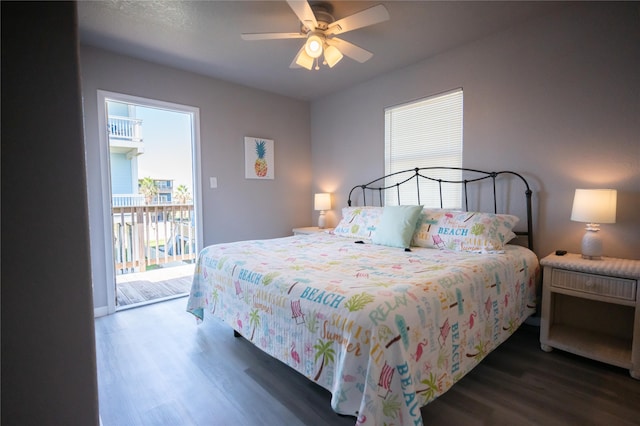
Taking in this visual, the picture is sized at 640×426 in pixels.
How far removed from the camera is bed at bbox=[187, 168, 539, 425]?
119cm

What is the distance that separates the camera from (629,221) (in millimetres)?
2070

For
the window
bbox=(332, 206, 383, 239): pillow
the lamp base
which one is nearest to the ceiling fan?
the window

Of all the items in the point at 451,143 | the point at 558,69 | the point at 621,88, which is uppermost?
the point at 558,69

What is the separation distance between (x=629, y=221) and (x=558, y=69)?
1229mm

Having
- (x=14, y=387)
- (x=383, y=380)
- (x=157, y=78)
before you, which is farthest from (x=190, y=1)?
(x=383, y=380)

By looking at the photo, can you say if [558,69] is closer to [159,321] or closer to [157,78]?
[157,78]

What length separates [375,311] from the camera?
121 cm

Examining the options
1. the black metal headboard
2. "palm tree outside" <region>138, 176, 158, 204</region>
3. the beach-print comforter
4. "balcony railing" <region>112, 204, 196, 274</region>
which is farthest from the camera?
"palm tree outside" <region>138, 176, 158, 204</region>

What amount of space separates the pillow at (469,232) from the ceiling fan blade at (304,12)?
1.82 metres

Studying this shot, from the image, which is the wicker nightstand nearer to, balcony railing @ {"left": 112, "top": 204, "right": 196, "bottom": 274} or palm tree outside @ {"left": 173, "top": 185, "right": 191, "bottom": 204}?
balcony railing @ {"left": 112, "top": 204, "right": 196, "bottom": 274}

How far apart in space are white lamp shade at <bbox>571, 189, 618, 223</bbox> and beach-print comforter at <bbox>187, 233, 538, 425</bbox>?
0.47 m

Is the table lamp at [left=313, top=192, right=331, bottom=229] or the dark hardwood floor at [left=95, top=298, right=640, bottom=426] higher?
the table lamp at [left=313, top=192, right=331, bottom=229]

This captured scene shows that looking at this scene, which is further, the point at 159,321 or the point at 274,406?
the point at 159,321

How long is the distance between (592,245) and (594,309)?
552 millimetres
